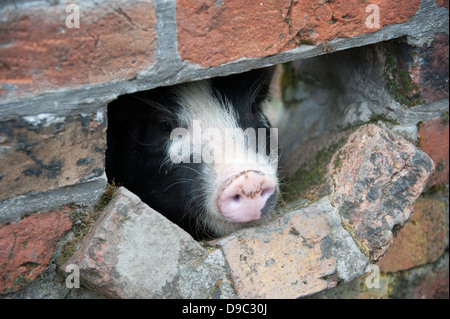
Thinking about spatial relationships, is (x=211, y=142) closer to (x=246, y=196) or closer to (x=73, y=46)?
(x=246, y=196)

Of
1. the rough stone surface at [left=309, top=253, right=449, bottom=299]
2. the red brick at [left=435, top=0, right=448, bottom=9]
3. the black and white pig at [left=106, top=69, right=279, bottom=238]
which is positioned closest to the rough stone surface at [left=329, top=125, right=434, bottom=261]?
the black and white pig at [left=106, top=69, right=279, bottom=238]

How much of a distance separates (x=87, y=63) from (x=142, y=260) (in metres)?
0.72

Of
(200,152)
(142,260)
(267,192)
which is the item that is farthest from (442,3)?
(142,260)

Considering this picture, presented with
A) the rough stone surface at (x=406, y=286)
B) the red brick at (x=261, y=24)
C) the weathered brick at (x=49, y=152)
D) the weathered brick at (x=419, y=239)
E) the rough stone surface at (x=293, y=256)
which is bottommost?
the rough stone surface at (x=406, y=286)

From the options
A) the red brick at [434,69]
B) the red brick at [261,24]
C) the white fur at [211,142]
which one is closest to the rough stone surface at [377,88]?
the red brick at [434,69]

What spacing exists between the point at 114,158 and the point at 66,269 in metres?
0.97

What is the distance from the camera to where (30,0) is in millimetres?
1444

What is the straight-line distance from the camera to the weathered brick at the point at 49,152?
157cm

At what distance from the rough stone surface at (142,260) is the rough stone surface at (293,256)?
0.28 feet

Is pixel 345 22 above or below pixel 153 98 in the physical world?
above

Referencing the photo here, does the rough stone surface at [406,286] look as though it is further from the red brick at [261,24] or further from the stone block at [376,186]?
the red brick at [261,24]

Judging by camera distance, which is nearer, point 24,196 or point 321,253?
point 24,196
